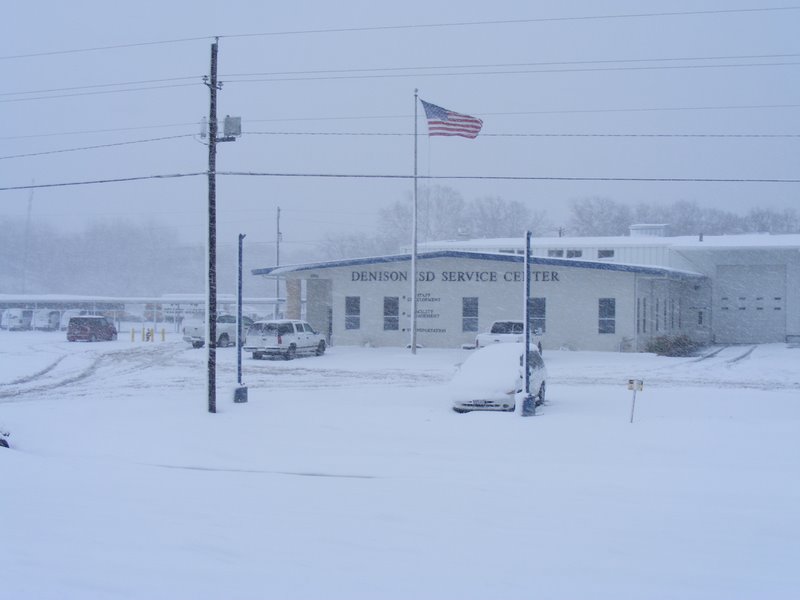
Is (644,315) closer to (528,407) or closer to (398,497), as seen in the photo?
(528,407)

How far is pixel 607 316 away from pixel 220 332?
18.2 metres

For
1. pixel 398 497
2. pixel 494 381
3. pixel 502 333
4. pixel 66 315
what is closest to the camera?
pixel 398 497

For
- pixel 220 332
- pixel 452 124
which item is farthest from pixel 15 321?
pixel 452 124

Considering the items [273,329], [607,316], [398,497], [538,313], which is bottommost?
[398,497]

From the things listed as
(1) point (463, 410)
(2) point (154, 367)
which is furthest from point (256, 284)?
(1) point (463, 410)

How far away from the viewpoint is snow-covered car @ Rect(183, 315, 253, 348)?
1633 inches

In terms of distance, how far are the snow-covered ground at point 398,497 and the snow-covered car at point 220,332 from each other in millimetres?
19992

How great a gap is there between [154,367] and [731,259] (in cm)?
3321

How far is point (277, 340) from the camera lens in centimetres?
3488

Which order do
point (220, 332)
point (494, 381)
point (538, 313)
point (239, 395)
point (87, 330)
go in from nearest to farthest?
point (494, 381) → point (239, 395) → point (538, 313) → point (220, 332) → point (87, 330)

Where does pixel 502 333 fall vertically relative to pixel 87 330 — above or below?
above

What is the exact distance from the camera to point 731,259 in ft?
160

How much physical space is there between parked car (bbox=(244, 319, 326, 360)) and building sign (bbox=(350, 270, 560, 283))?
5.36 metres

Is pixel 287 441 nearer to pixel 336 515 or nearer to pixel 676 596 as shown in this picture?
pixel 336 515
